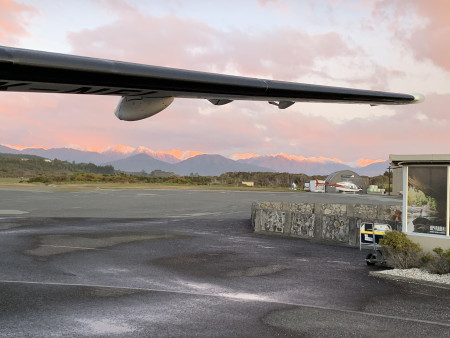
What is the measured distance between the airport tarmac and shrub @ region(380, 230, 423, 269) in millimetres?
814

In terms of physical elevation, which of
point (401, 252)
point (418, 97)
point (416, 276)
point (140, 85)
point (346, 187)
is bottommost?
point (416, 276)

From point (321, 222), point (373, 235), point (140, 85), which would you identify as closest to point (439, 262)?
point (373, 235)

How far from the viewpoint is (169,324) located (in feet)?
24.1

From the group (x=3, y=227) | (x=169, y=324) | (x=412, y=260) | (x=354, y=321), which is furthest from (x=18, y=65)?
(x=3, y=227)

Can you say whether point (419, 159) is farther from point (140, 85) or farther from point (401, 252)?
point (140, 85)

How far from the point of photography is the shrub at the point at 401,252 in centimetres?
1203

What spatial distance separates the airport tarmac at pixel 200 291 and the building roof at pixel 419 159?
10.8 feet

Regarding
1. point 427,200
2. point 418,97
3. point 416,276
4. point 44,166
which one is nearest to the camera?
point 418,97

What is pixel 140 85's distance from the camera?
4.62 metres

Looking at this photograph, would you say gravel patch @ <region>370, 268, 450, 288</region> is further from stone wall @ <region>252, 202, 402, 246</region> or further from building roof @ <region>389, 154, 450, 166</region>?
stone wall @ <region>252, 202, 402, 246</region>

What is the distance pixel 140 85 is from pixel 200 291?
6244 mm

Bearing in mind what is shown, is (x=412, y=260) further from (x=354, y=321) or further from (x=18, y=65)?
(x=18, y=65)

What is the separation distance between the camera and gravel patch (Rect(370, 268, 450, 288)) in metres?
10.7

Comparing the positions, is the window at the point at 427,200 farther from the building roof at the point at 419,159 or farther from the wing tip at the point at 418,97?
the wing tip at the point at 418,97
